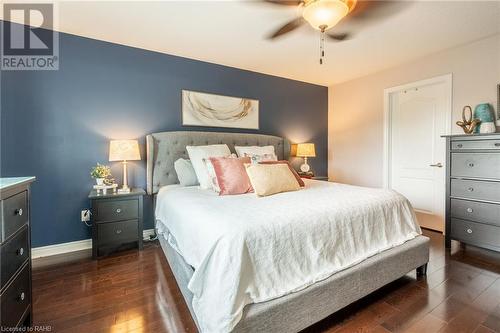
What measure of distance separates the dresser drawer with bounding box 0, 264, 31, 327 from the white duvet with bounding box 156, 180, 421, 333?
2.82 feet

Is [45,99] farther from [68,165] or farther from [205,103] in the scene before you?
[205,103]

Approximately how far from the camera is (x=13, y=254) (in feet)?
4.04

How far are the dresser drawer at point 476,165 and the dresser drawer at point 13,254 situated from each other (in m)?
3.78

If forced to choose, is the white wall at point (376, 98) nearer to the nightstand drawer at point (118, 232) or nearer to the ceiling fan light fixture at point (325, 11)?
the ceiling fan light fixture at point (325, 11)

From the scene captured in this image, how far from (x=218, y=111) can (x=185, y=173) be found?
1139 millimetres

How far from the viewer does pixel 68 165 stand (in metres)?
2.62

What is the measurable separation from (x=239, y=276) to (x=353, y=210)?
966mm

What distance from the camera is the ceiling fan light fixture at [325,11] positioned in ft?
5.32

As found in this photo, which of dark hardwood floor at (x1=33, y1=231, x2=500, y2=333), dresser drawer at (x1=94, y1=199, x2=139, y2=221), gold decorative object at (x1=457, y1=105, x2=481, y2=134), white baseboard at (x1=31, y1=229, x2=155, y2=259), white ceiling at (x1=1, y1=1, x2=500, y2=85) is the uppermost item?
white ceiling at (x1=1, y1=1, x2=500, y2=85)

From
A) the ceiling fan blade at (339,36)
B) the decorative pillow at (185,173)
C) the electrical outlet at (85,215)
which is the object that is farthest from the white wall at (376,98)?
the electrical outlet at (85,215)

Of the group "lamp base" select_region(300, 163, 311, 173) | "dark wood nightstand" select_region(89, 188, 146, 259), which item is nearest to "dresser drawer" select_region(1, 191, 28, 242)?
"dark wood nightstand" select_region(89, 188, 146, 259)

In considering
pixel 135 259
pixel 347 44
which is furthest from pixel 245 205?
pixel 347 44

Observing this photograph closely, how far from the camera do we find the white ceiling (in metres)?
2.13

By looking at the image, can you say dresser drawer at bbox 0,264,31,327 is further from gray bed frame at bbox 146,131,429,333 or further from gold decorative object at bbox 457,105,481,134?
gold decorative object at bbox 457,105,481,134
